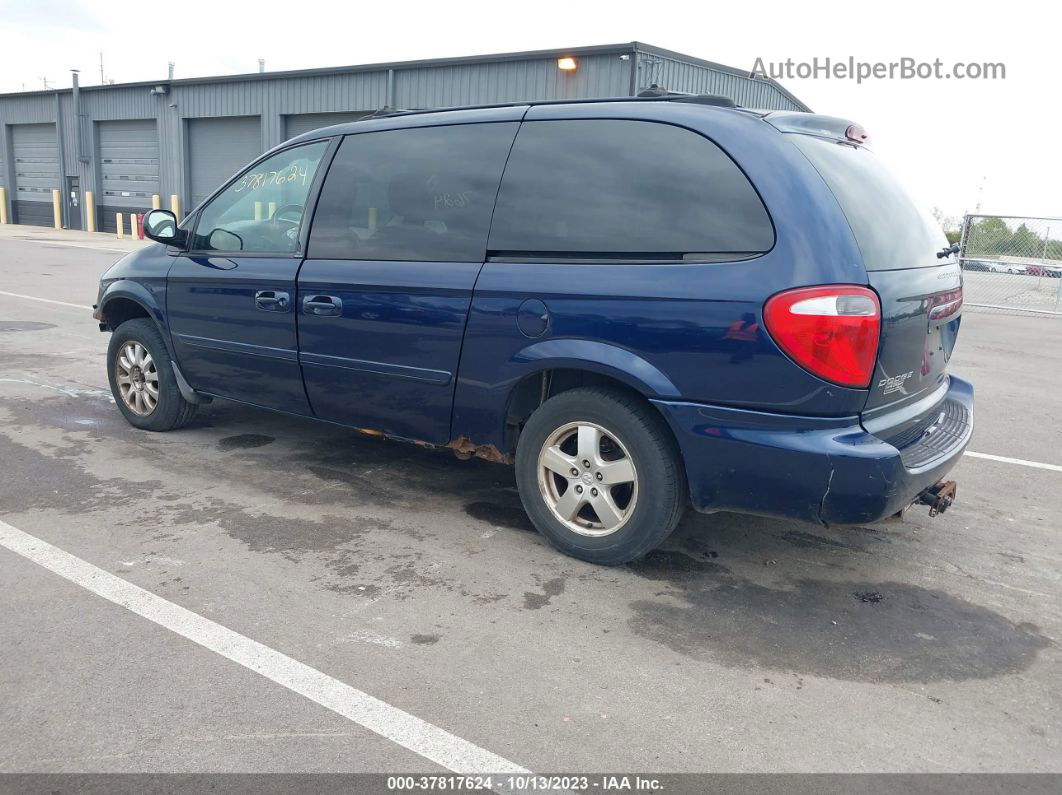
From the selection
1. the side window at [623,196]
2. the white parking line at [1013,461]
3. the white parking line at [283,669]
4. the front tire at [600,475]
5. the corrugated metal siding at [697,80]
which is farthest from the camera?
the corrugated metal siding at [697,80]

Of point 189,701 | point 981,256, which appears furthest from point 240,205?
point 981,256

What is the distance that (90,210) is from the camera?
110 ft

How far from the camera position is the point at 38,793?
7.62 feet

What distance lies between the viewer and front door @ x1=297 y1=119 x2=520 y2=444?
4.04 meters

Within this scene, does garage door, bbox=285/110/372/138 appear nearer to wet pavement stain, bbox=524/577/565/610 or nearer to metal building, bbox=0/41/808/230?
metal building, bbox=0/41/808/230

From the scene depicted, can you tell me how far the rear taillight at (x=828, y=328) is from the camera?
3141mm

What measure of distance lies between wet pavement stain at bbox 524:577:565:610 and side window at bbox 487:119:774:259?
1378mm

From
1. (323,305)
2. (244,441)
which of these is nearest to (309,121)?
(244,441)

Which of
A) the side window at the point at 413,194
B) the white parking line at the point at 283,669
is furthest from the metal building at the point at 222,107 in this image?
the white parking line at the point at 283,669

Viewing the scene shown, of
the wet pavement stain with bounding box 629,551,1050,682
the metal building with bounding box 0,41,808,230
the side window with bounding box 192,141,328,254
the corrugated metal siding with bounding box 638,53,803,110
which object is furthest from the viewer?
the metal building with bounding box 0,41,808,230

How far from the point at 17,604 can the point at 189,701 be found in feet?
3.51

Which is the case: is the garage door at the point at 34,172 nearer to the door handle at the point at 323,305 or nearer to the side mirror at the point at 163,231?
the side mirror at the point at 163,231

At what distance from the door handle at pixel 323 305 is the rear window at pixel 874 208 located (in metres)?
2.27

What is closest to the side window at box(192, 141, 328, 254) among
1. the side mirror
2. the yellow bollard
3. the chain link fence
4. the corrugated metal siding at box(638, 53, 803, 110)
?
the side mirror
